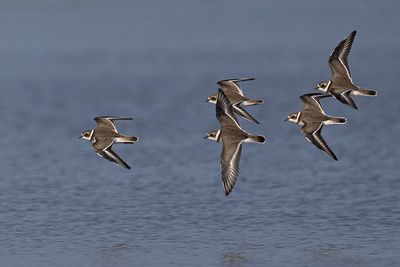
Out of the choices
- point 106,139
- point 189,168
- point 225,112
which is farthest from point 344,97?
point 189,168

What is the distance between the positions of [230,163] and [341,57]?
1.94 m

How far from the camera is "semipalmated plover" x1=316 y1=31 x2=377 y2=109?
14398 millimetres

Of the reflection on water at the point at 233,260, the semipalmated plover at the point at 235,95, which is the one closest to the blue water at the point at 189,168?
the reflection on water at the point at 233,260

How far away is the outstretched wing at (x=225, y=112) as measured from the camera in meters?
14.5

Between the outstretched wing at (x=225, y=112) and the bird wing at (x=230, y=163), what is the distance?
10.8 inches

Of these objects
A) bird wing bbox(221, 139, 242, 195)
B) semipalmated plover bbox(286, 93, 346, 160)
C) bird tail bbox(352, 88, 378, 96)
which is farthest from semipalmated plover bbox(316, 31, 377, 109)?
bird wing bbox(221, 139, 242, 195)

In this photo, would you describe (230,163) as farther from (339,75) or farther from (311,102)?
(339,75)

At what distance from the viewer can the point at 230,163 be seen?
48.4 feet

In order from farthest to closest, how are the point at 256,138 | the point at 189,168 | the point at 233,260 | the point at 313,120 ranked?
the point at 189,168 < the point at 233,260 < the point at 313,120 < the point at 256,138

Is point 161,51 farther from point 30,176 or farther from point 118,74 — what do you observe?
point 30,176

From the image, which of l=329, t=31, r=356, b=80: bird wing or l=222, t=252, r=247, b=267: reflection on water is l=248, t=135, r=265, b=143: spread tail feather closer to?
l=329, t=31, r=356, b=80: bird wing

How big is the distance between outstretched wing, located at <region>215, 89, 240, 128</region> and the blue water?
2098 millimetres

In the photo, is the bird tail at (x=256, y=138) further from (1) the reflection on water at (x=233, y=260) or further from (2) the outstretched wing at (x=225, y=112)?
(1) the reflection on water at (x=233, y=260)

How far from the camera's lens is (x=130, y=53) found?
2069 inches
